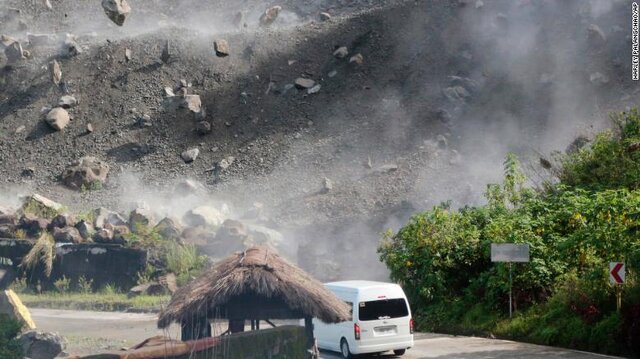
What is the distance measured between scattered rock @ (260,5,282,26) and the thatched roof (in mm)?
44435

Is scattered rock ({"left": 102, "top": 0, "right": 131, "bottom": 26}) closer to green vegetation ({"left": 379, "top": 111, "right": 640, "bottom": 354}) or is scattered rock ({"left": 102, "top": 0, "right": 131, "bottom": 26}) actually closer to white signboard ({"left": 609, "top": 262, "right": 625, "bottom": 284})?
green vegetation ({"left": 379, "top": 111, "right": 640, "bottom": 354})

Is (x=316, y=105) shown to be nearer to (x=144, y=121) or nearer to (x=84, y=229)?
(x=144, y=121)

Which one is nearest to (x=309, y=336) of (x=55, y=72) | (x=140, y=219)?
(x=140, y=219)

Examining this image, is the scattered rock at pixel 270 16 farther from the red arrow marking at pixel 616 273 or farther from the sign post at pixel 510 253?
the red arrow marking at pixel 616 273

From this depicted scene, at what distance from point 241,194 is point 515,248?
80.3 ft

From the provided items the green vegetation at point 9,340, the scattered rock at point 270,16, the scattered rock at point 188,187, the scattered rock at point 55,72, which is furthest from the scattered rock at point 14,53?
the green vegetation at point 9,340

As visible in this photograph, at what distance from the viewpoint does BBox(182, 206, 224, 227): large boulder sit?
4094cm

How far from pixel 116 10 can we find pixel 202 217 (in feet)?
73.9

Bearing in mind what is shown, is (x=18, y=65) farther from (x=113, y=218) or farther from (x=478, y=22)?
(x=478, y=22)

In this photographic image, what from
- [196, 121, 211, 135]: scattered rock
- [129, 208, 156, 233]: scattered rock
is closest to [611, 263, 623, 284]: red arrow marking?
[129, 208, 156, 233]: scattered rock

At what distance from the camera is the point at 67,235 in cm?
3772

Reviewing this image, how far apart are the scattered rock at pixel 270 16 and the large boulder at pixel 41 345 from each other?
41.1m

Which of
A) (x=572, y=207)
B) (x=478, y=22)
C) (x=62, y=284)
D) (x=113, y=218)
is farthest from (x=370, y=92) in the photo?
(x=572, y=207)

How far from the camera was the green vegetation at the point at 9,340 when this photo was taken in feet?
56.2
